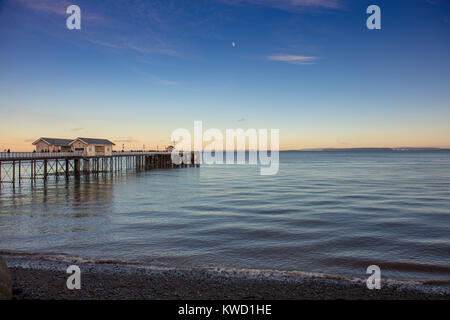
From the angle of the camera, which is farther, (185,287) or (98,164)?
(98,164)

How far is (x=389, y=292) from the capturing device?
8859 millimetres

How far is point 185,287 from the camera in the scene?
900cm

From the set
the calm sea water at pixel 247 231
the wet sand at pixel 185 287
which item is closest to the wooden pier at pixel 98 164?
the calm sea water at pixel 247 231

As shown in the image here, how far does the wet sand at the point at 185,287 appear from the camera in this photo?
27.4 feet

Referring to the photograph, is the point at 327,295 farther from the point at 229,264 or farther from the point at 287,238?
the point at 287,238

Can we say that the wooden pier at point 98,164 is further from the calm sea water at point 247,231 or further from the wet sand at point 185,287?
the wet sand at point 185,287

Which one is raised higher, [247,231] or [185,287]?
[185,287]

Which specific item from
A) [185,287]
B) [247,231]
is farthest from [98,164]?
[185,287]

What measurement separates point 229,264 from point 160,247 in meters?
3.77

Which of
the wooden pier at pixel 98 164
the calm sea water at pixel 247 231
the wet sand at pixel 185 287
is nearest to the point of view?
the wet sand at pixel 185 287

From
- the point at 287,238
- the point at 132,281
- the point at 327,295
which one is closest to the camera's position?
the point at 327,295

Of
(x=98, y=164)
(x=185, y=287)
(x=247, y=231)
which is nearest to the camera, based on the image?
(x=185, y=287)

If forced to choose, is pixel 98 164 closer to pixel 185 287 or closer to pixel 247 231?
pixel 247 231

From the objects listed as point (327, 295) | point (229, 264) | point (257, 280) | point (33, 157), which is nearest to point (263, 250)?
point (229, 264)
